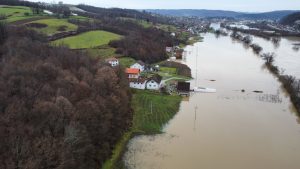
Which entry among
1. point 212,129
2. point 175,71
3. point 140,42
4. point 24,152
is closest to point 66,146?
point 24,152

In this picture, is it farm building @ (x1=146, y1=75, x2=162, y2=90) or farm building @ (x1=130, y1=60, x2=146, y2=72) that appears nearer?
farm building @ (x1=146, y1=75, x2=162, y2=90)

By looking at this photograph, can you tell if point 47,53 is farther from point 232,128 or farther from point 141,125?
point 232,128

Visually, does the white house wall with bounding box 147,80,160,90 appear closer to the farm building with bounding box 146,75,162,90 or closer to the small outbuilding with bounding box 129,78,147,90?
the farm building with bounding box 146,75,162,90

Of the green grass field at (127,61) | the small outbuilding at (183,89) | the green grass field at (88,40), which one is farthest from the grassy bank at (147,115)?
the green grass field at (88,40)

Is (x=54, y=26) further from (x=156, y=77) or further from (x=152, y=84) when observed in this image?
(x=152, y=84)

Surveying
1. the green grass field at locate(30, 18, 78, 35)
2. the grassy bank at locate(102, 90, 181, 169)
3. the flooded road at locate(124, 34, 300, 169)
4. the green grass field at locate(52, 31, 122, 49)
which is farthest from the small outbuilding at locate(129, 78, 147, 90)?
the green grass field at locate(30, 18, 78, 35)
